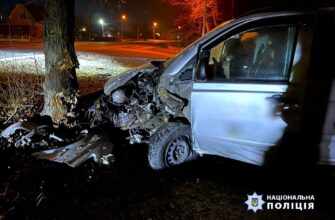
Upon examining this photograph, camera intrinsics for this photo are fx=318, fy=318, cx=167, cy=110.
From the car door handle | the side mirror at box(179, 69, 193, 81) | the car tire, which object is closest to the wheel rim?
the car tire

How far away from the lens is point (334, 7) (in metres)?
2.95

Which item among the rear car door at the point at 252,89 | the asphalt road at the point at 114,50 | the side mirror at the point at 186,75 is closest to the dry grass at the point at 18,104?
the side mirror at the point at 186,75

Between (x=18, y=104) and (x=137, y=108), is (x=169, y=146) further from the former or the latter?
(x=18, y=104)

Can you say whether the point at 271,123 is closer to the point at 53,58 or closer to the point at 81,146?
the point at 81,146

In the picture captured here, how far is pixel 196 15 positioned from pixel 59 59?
1016 inches

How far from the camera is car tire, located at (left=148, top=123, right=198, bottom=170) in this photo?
3.94m

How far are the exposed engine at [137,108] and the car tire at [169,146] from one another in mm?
260

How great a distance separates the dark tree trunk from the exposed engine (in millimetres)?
1098

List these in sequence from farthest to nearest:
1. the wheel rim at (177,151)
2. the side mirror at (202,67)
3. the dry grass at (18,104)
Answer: the dry grass at (18,104)
the wheel rim at (177,151)
the side mirror at (202,67)

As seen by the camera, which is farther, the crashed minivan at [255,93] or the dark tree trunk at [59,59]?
the dark tree trunk at [59,59]

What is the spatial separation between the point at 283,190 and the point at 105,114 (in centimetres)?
272

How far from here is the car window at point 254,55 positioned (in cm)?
317

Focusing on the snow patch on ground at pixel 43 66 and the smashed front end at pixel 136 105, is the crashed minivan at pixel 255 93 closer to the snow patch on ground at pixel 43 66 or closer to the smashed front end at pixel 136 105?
the smashed front end at pixel 136 105

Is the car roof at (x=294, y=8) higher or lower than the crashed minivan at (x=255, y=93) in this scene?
higher
